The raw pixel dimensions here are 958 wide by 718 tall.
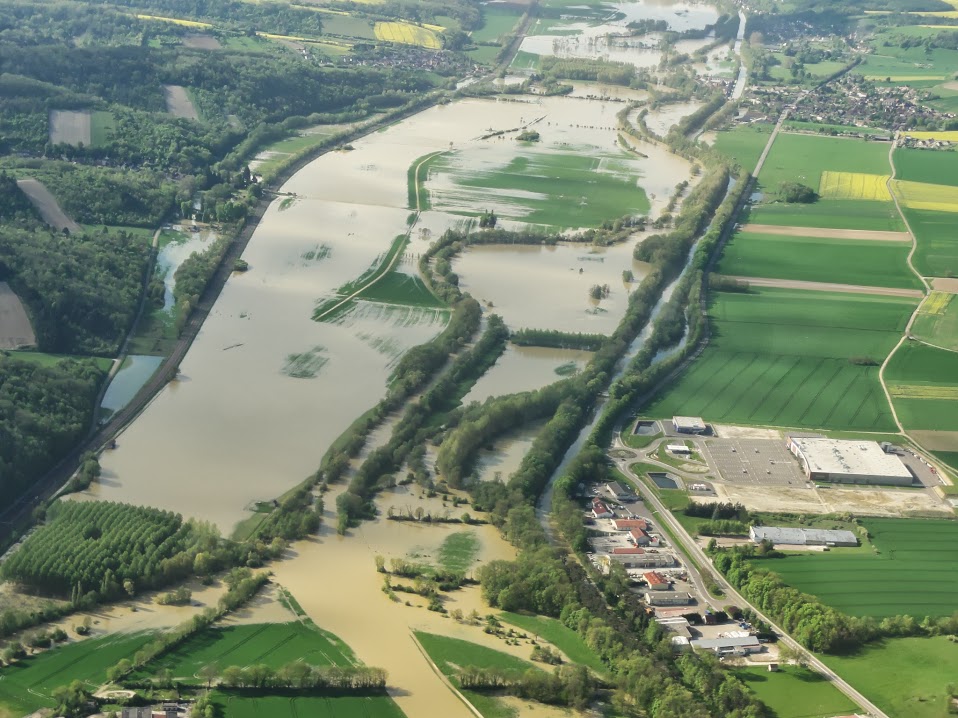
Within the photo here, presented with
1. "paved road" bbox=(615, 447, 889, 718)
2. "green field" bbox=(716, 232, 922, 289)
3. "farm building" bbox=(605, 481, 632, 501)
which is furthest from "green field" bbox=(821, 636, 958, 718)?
"green field" bbox=(716, 232, 922, 289)

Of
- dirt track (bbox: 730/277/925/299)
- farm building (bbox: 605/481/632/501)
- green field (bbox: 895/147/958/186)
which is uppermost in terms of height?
green field (bbox: 895/147/958/186)

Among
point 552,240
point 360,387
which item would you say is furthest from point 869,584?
point 552,240

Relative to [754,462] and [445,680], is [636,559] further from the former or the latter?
[754,462]

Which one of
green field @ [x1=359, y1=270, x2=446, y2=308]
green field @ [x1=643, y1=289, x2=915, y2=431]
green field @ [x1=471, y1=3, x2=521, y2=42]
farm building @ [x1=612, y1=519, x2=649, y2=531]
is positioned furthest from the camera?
green field @ [x1=471, y1=3, x2=521, y2=42]

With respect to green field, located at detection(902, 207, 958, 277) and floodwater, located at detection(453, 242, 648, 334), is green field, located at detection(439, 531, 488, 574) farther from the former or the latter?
green field, located at detection(902, 207, 958, 277)

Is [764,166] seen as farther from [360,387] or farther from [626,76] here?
[360,387]

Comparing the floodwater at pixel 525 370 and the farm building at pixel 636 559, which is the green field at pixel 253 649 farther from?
the floodwater at pixel 525 370
